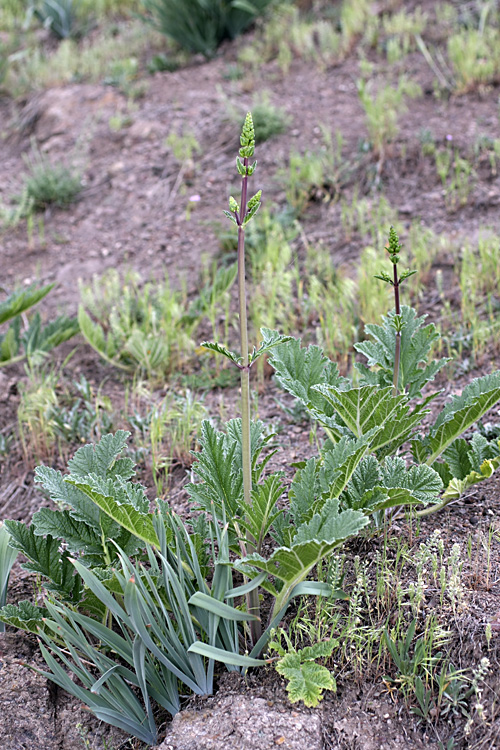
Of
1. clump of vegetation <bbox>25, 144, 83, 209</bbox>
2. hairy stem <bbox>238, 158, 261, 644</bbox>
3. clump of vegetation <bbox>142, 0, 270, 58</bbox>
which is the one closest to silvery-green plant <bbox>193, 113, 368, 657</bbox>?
hairy stem <bbox>238, 158, 261, 644</bbox>

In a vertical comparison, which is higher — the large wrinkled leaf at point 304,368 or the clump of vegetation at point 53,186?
the clump of vegetation at point 53,186

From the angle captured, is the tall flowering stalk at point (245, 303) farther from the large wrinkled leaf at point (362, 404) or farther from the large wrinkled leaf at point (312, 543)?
the large wrinkled leaf at point (362, 404)

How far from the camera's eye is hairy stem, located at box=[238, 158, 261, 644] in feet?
4.84

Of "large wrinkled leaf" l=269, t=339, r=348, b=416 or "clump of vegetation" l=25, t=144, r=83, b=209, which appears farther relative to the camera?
"clump of vegetation" l=25, t=144, r=83, b=209

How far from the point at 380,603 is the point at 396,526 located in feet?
1.01

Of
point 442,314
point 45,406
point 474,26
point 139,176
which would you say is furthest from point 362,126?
point 45,406

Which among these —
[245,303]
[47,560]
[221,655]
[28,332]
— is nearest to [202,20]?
[28,332]

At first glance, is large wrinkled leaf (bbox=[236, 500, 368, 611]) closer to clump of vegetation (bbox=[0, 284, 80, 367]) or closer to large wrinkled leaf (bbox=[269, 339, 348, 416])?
large wrinkled leaf (bbox=[269, 339, 348, 416])

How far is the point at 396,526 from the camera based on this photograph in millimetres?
2025

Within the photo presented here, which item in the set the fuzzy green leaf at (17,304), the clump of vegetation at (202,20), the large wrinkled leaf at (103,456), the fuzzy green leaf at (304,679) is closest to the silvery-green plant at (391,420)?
the fuzzy green leaf at (304,679)

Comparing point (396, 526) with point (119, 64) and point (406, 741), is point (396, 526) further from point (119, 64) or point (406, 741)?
point (119, 64)

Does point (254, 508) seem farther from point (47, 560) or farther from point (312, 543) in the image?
point (47, 560)

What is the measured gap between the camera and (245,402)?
5.22 ft

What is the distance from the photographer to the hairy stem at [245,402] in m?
1.48
